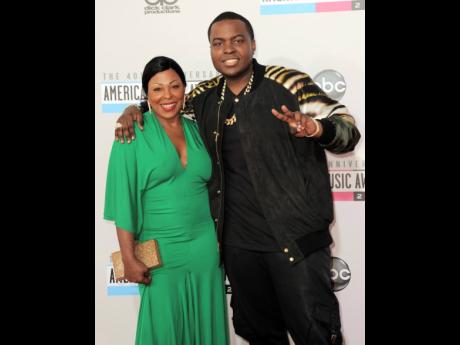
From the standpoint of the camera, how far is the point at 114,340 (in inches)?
145

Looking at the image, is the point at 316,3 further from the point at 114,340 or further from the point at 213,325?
the point at 114,340

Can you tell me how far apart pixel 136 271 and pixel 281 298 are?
0.79 m

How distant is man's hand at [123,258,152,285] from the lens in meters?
2.68

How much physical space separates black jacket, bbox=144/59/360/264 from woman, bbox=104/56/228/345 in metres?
0.18

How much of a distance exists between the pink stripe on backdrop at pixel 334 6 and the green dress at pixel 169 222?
128cm

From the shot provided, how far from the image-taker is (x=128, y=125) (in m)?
2.72

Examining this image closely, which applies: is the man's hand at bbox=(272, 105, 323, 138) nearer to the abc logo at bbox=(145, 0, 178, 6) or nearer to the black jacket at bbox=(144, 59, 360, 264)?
the black jacket at bbox=(144, 59, 360, 264)

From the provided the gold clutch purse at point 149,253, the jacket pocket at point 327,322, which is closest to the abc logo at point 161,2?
the gold clutch purse at point 149,253

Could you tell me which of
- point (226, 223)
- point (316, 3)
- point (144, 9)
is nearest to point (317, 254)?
point (226, 223)

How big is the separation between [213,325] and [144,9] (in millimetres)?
2138

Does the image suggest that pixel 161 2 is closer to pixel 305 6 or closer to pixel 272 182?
pixel 305 6

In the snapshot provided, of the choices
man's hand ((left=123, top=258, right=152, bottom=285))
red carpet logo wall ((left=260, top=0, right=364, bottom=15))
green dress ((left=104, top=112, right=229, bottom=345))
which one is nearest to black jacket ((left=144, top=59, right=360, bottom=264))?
green dress ((left=104, top=112, right=229, bottom=345))

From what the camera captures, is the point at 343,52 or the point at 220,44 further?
the point at 343,52
